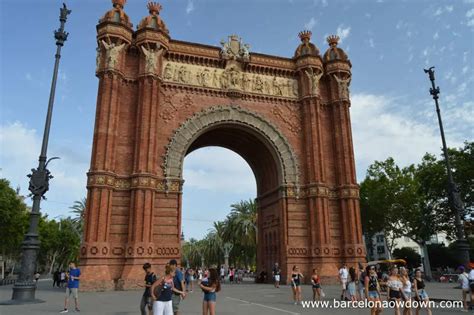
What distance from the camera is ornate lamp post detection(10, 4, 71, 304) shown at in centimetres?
1413

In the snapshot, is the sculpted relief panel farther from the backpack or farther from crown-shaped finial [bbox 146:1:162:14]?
the backpack

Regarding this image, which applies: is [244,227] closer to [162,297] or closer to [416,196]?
[416,196]

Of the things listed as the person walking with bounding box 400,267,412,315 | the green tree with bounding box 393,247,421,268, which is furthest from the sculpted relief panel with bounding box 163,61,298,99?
the green tree with bounding box 393,247,421,268

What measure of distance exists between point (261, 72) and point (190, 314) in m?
22.3

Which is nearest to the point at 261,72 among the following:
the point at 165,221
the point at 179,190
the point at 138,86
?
the point at 138,86

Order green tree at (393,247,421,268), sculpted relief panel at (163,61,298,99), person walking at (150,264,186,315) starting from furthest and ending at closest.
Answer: green tree at (393,247,421,268) < sculpted relief panel at (163,61,298,99) < person walking at (150,264,186,315)

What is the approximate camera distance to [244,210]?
51.0 metres

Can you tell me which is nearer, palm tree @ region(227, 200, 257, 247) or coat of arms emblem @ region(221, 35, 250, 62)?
coat of arms emblem @ region(221, 35, 250, 62)

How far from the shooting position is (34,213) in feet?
48.9

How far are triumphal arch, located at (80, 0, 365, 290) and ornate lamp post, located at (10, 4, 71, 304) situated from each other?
687cm

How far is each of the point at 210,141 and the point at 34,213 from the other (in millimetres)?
18654

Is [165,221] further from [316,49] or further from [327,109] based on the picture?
[316,49]

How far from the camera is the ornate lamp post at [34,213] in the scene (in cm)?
1413

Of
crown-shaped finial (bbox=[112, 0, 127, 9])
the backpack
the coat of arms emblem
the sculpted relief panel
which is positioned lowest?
the backpack
